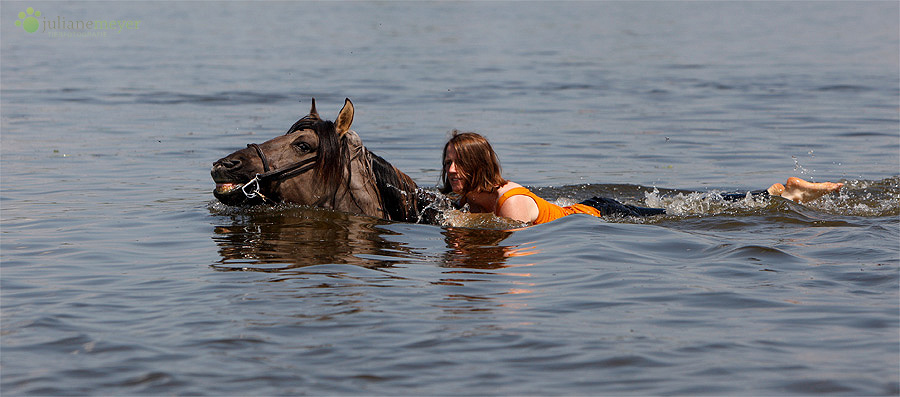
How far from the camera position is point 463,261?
745 cm

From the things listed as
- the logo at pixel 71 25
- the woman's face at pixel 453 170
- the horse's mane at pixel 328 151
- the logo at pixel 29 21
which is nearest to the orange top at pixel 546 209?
the woman's face at pixel 453 170

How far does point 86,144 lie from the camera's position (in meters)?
15.4

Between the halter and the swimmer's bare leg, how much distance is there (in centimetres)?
500

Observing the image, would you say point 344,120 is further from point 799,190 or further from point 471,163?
point 799,190

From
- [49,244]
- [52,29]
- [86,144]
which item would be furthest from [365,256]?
[52,29]

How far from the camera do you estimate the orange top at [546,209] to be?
27.7 feet

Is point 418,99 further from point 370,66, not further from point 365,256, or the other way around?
point 365,256

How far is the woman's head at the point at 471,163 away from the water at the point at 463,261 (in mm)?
439

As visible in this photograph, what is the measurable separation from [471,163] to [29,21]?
45.9 meters

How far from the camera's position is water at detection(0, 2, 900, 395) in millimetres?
5039

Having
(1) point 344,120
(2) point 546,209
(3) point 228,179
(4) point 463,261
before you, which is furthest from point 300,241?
(2) point 546,209

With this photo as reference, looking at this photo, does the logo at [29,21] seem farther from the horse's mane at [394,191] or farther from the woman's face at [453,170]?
the woman's face at [453,170]

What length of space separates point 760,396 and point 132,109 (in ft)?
57.2

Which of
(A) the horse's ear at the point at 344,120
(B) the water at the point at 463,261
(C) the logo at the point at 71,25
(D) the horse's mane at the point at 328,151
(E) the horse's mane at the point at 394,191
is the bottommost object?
(B) the water at the point at 463,261
